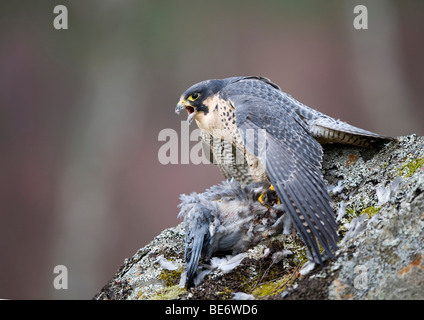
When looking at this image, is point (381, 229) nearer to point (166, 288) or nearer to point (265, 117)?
point (265, 117)

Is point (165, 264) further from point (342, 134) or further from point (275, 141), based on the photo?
point (342, 134)

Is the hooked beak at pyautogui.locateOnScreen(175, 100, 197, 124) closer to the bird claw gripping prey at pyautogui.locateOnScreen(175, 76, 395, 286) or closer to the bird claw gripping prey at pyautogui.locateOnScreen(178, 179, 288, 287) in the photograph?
the bird claw gripping prey at pyautogui.locateOnScreen(175, 76, 395, 286)

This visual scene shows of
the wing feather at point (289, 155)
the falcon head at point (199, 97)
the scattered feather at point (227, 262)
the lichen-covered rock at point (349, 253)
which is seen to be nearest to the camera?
the lichen-covered rock at point (349, 253)

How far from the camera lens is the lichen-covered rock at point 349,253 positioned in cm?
129

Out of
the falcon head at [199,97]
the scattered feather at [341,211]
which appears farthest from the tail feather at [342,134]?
the falcon head at [199,97]

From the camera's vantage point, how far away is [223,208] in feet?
6.20

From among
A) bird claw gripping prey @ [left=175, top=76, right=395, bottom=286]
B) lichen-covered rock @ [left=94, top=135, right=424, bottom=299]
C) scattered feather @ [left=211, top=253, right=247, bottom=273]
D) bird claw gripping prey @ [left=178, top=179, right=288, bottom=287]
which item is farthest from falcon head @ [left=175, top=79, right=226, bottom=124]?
scattered feather @ [left=211, top=253, right=247, bottom=273]

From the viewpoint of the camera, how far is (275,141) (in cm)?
182

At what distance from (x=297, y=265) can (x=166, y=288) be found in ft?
1.68

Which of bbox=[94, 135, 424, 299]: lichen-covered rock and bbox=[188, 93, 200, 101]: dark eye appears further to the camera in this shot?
bbox=[188, 93, 200, 101]: dark eye

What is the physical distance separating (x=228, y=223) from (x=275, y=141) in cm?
37

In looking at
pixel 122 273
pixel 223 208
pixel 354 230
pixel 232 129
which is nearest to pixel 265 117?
pixel 232 129

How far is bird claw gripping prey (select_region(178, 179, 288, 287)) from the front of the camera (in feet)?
5.90

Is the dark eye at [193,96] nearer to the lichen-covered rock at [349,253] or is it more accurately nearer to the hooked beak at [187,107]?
the hooked beak at [187,107]
